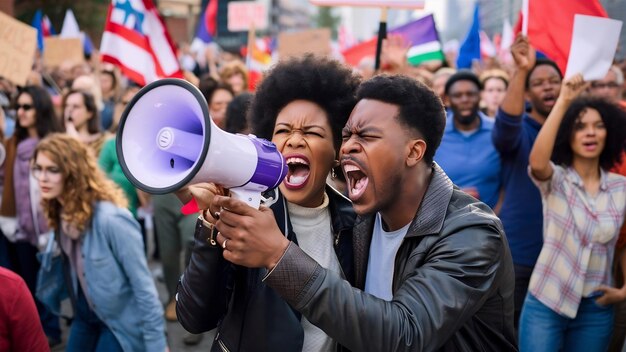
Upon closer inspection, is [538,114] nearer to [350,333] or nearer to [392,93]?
[392,93]

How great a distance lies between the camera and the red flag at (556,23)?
13.5ft

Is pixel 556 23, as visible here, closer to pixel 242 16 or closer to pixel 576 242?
pixel 576 242

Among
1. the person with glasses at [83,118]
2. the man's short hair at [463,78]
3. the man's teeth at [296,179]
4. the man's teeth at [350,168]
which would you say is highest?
the man's short hair at [463,78]

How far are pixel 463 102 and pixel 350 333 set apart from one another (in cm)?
378

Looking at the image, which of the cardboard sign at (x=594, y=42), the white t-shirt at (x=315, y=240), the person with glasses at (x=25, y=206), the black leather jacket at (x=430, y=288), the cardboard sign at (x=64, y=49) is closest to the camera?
the black leather jacket at (x=430, y=288)

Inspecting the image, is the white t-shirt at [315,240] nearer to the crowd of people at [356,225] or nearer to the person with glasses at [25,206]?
the crowd of people at [356,225]

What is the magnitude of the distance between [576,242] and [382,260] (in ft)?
6.38

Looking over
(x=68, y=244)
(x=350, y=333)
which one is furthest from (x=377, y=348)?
(x=68, y=244)

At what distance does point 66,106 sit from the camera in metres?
5.95

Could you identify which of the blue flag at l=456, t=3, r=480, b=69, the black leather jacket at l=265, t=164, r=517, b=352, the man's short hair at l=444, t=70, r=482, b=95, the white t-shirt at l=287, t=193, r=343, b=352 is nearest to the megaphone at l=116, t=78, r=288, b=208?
the black leather jacket at l=265, t=164, r=517, b=352

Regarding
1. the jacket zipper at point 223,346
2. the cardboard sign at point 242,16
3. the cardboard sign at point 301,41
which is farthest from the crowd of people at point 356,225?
the cardboard sign at point 242,16

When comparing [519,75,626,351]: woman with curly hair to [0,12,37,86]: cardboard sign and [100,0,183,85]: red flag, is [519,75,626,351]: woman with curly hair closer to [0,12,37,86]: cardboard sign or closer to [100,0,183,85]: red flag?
[100,0,183,85]: red flag

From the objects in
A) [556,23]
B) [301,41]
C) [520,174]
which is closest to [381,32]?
[556,23]

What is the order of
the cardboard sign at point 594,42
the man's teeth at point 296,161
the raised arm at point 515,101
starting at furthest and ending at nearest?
1. the raised arm at point 515,101
2. the cardboard sign at point 594,42
3. the man's teeth at point 296,161
